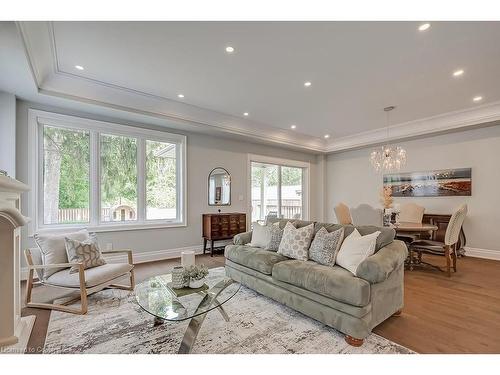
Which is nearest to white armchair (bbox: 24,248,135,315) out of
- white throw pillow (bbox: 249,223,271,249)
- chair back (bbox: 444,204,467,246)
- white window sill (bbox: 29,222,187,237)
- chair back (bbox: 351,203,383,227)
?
white window sill (bbox: 29,222,187,237)

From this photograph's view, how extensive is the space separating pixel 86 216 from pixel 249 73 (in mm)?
3536

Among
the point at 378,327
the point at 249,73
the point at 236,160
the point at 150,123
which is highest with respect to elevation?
the point at 249,73

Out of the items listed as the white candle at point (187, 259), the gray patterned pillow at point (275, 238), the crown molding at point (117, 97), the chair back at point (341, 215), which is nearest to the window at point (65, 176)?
the crown molding at point (117, 97)

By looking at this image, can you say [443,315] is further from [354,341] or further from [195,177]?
[195,177]

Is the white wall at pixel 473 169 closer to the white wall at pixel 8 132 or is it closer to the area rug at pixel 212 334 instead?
the area rug at pixel 212 334

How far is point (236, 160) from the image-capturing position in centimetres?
590

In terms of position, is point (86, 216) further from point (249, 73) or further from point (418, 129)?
point (418, 129)

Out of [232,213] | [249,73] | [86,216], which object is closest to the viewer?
[249,73]

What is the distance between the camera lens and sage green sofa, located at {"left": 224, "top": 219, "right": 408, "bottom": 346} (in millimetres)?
1990

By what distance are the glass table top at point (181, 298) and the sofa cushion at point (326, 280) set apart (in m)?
0.61

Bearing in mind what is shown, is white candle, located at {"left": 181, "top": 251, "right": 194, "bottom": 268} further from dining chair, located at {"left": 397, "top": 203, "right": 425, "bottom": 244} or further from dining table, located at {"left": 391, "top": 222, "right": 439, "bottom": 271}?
dining chair, located at {"left": 397, "top": 203, "right": 425, "bottom": 244}

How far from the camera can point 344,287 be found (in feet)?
6.72

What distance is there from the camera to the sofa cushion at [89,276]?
101 inches
